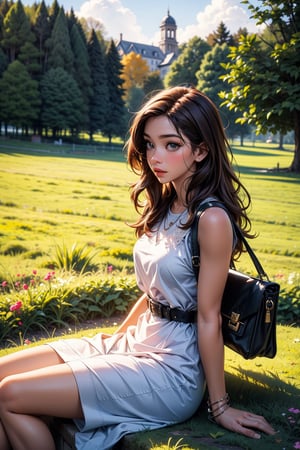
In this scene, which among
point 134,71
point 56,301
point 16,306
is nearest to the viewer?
point 16,306

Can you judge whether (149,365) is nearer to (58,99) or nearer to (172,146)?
(172,146)

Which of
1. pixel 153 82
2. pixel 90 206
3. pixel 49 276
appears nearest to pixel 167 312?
pixel 49 276

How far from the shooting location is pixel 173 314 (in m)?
2.09

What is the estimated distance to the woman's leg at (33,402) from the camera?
1.77 m

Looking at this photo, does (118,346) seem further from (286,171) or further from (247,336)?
(286,171)

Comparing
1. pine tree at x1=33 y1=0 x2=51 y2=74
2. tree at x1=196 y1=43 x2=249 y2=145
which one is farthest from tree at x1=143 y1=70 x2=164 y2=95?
pine tree at x1=33 y1=0 x2=51 y2=74

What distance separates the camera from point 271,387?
2.51m

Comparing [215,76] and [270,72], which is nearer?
[270,72]

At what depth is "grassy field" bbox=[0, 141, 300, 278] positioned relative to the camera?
465cm

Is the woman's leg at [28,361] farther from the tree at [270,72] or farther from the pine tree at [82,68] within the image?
the pine tree at [82,68]

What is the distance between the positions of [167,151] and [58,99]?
332 centimetres

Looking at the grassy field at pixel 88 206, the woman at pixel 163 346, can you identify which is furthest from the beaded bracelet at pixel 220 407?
the grassy field at pixel 88 206

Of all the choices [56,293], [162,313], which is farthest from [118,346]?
[56,293]

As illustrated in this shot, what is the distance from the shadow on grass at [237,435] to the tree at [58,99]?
347 centimetres
